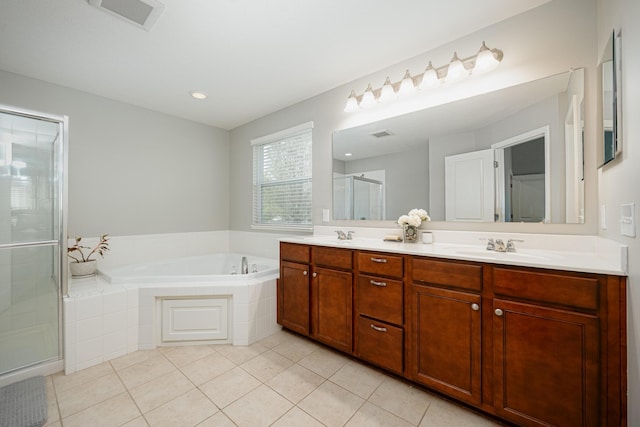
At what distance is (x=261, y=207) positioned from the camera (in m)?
3.64

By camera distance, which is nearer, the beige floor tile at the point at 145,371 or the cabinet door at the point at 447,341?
the cabinet door at the point at 447,341

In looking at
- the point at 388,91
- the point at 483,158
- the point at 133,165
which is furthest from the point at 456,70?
the point at 133,165

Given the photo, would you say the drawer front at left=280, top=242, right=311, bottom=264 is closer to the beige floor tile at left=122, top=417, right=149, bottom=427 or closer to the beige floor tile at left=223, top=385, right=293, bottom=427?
the beige floor tile at left=223, top=385, right=293, bottom=427

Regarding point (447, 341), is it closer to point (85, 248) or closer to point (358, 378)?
point (358, 378)

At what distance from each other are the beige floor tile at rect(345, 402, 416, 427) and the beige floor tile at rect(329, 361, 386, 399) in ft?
0.37

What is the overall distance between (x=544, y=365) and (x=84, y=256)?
3795 millimetres

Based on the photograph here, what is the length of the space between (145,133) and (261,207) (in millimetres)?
1615

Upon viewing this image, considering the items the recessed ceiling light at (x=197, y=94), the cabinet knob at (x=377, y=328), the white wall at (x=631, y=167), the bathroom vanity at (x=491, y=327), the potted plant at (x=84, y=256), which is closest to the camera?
the white wall at (x=631, y=167)

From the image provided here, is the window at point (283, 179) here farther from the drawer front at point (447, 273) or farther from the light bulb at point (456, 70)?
the drawer front at point (447, 273)

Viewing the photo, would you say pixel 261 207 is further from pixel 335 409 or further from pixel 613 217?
pixel 613 217

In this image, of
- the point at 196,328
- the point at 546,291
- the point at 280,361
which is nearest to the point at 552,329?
the point at 546,291

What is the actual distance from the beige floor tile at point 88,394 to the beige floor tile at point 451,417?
1939 mm

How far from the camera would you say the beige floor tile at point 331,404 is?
5.04 feet

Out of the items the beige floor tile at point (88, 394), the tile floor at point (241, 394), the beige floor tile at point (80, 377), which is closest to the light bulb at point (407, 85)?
the tile floor at point (241, 394)
